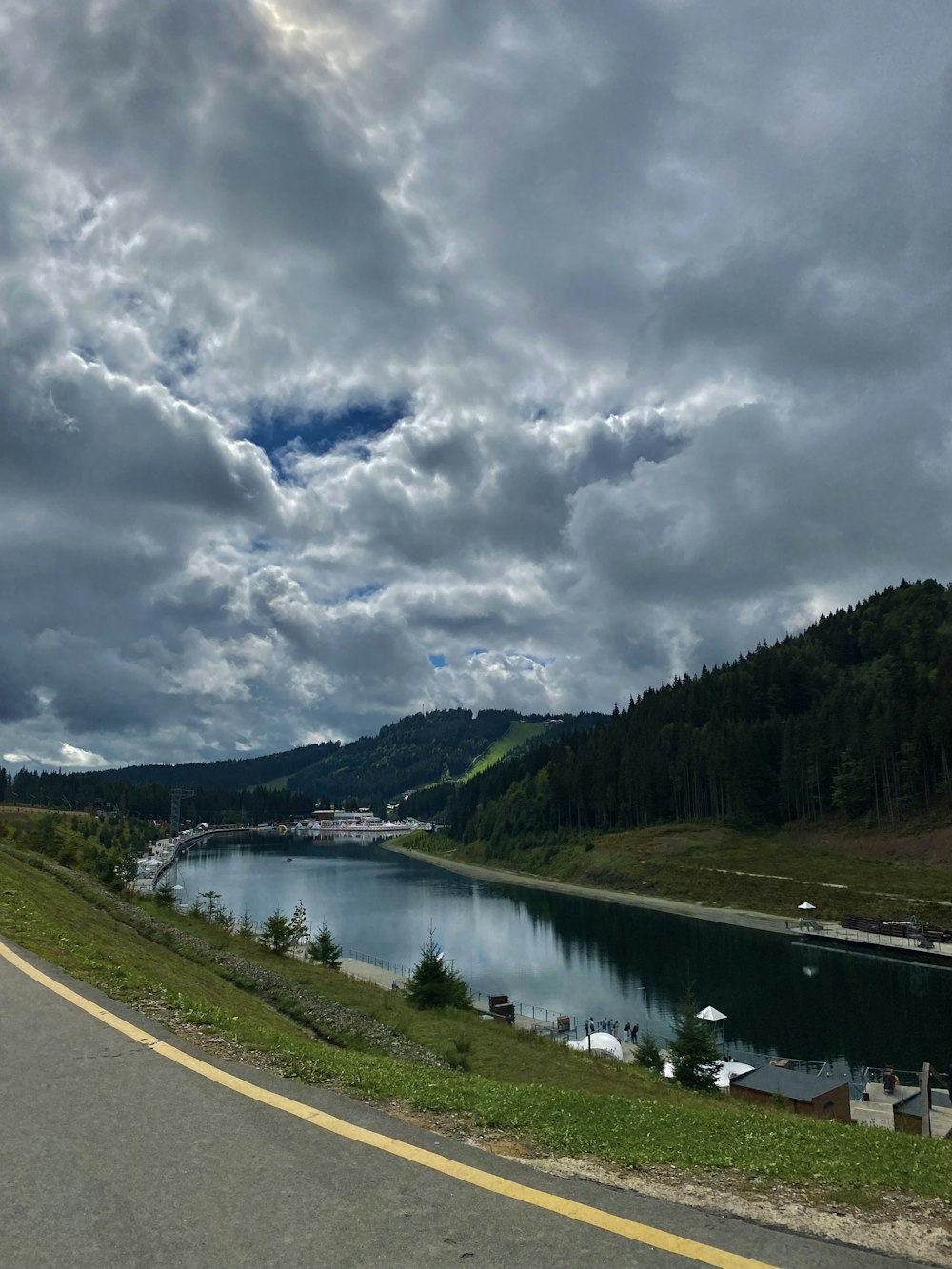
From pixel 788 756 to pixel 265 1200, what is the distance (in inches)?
6285

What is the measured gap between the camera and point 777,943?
288 feet

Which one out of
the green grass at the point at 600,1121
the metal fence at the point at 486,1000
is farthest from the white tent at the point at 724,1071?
the green grass at the point at 600,1121

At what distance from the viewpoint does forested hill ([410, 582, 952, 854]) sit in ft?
415

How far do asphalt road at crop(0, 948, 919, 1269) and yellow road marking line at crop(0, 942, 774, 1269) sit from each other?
0.06 meters

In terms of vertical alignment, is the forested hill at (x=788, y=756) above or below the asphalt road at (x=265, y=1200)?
above

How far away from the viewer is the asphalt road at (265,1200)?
567 centimetres

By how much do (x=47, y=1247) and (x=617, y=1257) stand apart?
174 inches

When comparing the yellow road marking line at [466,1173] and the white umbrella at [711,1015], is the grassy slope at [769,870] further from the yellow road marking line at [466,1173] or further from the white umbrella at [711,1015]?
the yellow road marking line at [466,1173]

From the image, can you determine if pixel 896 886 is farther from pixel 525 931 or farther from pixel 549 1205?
pixel 549 1205

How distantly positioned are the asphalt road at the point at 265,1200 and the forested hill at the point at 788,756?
430 ft

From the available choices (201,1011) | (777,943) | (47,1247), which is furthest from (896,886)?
(47,1247)

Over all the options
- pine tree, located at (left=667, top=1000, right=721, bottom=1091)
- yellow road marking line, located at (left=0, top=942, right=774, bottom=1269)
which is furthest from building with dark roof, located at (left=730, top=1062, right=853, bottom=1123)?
yellow road marking line, located at (left=0, top=942, right=774, bottom=1269)

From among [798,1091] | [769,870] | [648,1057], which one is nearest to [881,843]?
[769,870]

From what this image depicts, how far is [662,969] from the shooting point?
7644 cm
